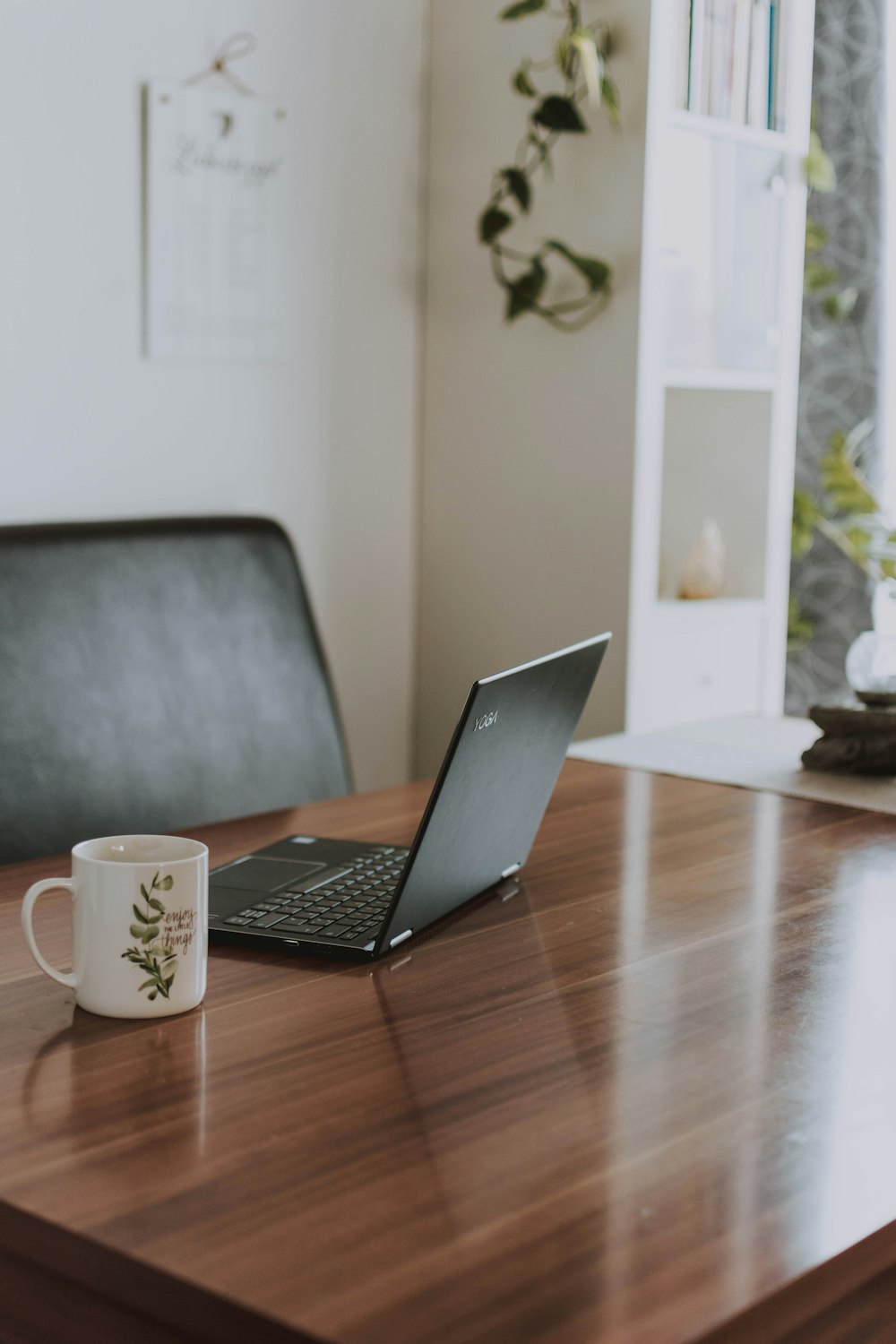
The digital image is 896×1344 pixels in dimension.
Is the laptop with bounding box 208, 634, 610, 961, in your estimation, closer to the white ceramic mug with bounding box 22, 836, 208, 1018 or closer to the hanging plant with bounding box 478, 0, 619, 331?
the white ceramic mug with bounding box 22, 836, 208, 1018

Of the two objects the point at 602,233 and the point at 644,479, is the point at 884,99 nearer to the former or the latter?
the point at 602,233

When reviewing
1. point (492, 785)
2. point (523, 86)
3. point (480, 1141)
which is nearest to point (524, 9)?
point (523, 86)

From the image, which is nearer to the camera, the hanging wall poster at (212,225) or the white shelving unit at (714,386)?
the hanging wall poster at (212,225)

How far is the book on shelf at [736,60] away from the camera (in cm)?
238

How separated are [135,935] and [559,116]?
5.87 feet

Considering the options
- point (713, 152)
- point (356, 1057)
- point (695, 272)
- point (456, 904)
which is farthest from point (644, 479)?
point (356, 1057)

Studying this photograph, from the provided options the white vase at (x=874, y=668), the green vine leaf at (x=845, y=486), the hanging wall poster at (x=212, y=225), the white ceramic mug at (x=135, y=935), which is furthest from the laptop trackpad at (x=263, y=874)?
the green vine leaf at (x=845, y=486)

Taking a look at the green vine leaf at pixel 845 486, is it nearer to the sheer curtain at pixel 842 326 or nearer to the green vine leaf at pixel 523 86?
the sheer curtain at pixel 842 326

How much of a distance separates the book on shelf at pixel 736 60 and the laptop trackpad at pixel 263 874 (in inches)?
62.8

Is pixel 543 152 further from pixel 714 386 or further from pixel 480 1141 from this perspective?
pixel 480 1141

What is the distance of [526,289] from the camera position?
2457 millimetres

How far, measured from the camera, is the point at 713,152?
8.23 feet

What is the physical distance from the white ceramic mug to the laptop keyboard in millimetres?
154

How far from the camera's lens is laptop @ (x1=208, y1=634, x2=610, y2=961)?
1.06 m
